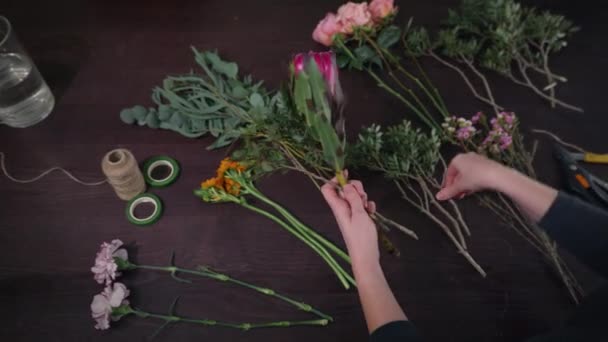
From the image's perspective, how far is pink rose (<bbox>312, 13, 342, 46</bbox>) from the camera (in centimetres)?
95

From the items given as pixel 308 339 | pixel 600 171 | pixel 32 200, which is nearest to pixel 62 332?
pixel 32 200

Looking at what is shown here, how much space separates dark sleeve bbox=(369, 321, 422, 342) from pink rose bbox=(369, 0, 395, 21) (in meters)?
0.66

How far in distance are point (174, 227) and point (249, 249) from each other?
0.15 m

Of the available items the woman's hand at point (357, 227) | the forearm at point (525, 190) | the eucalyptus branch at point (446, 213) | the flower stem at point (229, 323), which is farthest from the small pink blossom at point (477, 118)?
the flower stem at point (229, 323)

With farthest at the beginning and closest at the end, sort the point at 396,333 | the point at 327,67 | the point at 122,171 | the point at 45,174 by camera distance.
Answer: the point at 45,174 < the point at 122,171 < the point at 327,67 < the point at 396,333

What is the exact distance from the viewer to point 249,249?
0.79 metres

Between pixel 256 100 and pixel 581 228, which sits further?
pixel 256 100

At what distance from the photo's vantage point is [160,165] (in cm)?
89

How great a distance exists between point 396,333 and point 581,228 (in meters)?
0.28

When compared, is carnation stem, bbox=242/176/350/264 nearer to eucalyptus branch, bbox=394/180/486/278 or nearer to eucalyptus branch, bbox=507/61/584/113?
eucalyptus branch, bbox=394/180/486/278

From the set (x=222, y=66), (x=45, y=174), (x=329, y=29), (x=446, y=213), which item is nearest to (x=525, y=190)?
(x=446, y=213)

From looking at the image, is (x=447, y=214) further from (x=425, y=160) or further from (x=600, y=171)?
(x=600, y=171)

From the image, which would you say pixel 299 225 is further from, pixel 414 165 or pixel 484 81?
pixel 484 81

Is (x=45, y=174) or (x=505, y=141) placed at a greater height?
(x=505, y=141)
